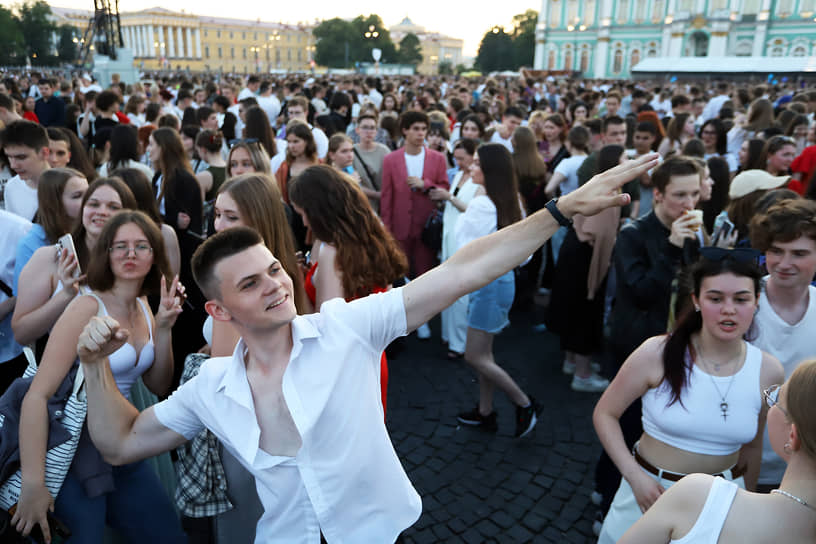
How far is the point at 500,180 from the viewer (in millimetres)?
3955

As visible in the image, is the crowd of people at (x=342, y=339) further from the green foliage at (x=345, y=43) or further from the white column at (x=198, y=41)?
the white column at (x=198, y=41)

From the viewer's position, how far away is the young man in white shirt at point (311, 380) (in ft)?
5.51

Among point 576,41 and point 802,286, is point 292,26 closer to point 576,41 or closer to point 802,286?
point 576,41

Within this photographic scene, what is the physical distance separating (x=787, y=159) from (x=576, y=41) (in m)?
71.9

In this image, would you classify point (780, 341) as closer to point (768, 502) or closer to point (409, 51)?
point (768, 502)

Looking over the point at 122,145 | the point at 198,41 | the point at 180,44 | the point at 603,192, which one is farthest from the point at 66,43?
the point at 603,192

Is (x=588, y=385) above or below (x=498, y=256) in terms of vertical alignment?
below

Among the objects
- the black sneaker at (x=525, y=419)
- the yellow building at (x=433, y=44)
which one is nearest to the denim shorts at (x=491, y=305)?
the black sneaker at (x=525, y=419)

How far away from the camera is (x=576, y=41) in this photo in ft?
227

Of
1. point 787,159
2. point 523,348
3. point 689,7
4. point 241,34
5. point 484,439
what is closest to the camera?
point 484,439

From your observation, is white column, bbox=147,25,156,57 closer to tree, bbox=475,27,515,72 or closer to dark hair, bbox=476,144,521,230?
tree, bbox=475,27,515,72

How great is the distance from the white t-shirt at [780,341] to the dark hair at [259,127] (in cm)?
475

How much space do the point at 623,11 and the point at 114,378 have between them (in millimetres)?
74587

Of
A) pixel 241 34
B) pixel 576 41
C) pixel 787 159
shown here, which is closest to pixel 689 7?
pixel 576 41
